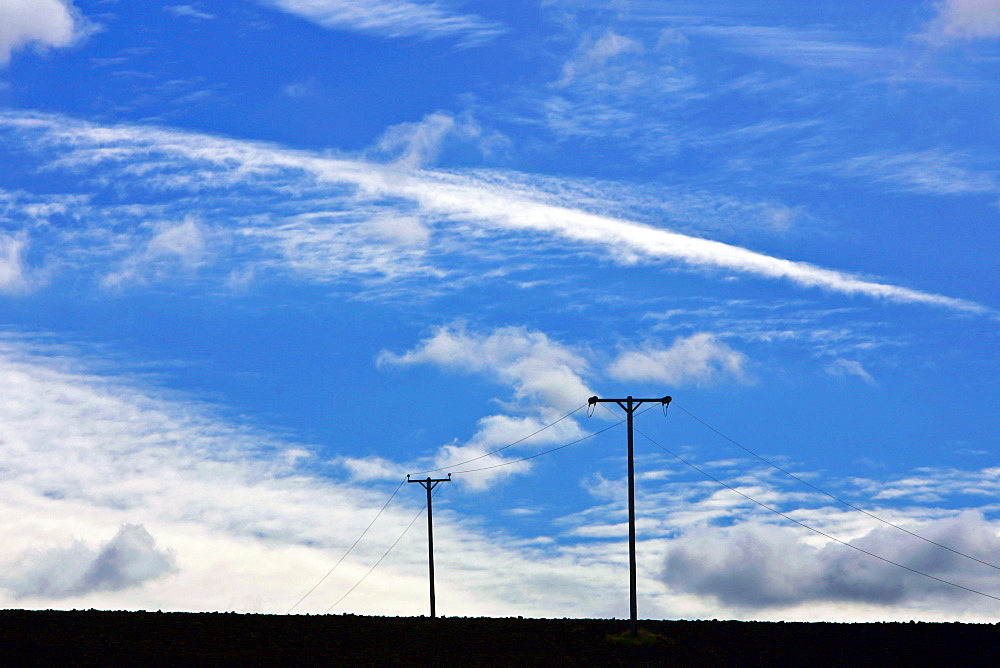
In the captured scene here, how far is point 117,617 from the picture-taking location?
53781 mm

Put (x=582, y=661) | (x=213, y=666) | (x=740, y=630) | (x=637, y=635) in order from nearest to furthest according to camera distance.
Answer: (x=213, y=666), (x=582, y=661), (x=637, y=635), (x=740, y=630)

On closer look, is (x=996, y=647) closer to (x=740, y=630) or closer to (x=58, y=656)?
(x=740, y=630)

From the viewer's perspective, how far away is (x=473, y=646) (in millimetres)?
50688

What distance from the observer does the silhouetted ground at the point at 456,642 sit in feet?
153

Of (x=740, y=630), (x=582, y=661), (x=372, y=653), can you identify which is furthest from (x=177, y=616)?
(x=740, y=630)

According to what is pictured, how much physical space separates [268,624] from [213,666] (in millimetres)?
9729

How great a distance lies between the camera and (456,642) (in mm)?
51438

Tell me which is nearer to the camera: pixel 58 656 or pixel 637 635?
pixel 58 656

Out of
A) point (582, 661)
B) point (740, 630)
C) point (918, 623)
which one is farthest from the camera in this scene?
point (918, 623)

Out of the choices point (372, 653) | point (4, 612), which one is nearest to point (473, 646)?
point (372, 653)

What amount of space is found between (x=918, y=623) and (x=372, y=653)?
3191 centimetres

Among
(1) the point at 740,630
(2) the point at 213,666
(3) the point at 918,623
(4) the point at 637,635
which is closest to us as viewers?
(2) the point at 213,666

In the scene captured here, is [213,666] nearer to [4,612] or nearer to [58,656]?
[58,656]

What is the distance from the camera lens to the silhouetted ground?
46719 millimetres
